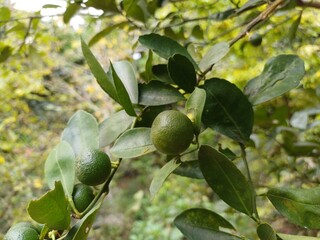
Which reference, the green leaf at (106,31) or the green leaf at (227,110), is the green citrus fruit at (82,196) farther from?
the green leaf at (106,31)

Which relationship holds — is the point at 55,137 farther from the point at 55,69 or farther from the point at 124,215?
the point at 124,215

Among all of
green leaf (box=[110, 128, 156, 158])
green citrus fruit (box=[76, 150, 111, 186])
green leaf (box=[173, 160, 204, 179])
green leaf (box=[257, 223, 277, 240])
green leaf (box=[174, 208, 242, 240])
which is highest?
green leaf (box=[110, 128, 156, 158])

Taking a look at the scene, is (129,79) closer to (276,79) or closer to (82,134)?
(82,134)

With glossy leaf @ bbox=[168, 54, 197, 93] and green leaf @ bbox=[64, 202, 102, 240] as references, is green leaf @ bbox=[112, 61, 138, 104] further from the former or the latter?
green leaf @ bbox=[64, 202, 102, 240]

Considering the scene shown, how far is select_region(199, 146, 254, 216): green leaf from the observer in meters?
0.49

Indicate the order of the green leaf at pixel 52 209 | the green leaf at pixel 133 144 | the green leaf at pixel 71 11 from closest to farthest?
the green leaf at pixel 52 209, the green leaf at pixel 133 144, the green leaf at pixel 71 11

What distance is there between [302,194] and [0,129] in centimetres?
219

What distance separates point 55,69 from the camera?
3.71 metres

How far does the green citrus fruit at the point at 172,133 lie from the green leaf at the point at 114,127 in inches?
4.5

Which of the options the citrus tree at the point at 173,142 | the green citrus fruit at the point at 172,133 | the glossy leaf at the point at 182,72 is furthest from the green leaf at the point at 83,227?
the glossy leaf at the point at 182,72

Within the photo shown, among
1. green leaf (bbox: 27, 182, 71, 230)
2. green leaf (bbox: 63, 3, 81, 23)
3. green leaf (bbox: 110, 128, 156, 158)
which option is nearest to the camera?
green leaf (bbox: 27, 182, 71, 230)

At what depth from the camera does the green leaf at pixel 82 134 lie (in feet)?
1.93

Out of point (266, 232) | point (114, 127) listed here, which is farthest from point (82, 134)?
point (266, 232)

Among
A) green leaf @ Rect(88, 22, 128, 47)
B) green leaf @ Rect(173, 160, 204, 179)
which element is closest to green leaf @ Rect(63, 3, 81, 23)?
green leaf @ Rect(88, 22, 128, 47)
